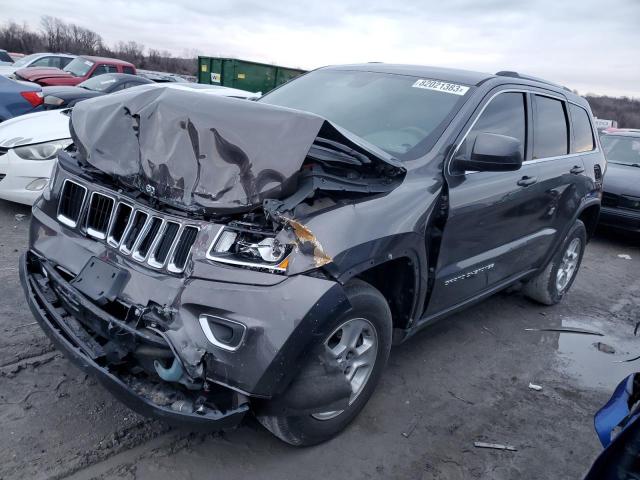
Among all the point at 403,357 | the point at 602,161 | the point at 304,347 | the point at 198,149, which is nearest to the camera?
the point at 304,347

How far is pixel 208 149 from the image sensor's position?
2.44 meters

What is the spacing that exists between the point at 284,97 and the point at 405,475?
2.63 metres

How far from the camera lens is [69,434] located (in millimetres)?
2594

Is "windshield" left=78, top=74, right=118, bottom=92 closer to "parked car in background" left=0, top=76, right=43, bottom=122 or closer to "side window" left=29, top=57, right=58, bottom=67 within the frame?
"parked car in background" left=0, top=76, right=43, bottom=122

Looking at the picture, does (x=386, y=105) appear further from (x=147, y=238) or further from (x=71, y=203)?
(x=71, y=203)

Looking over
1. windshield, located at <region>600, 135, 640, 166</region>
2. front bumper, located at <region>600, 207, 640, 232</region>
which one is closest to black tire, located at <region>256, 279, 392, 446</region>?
front bumper, located at <region>600, 207, 640, 232</region>

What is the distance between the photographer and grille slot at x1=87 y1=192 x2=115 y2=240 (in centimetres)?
265

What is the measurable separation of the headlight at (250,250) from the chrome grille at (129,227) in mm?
127

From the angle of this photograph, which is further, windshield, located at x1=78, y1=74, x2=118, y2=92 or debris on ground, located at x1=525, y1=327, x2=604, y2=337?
windshield, located at x1=78, y1=74, x2=118, y2=92

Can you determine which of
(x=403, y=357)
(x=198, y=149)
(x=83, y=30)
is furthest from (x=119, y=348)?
(x=83, y=30)

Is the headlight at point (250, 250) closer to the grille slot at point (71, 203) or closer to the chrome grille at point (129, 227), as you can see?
the chrome grille at point (129, 227)

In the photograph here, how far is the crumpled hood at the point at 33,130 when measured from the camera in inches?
216

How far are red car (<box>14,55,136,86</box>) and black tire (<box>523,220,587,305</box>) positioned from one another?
11836 millimetres

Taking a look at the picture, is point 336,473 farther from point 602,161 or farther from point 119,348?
point 602,161
